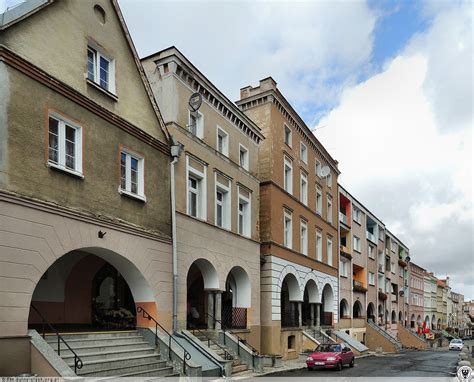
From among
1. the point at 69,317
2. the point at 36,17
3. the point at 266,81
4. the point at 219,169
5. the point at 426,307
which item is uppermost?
the point at 266,81

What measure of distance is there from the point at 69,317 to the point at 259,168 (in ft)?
45.9

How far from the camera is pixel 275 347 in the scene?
2619 cm

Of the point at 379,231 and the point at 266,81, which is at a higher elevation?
the point at 266,81

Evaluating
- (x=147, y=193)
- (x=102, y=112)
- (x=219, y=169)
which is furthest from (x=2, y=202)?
(x=219, y=169)

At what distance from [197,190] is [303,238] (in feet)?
44.6

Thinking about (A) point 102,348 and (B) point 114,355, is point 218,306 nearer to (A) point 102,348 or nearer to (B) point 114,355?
(B) point 114,355

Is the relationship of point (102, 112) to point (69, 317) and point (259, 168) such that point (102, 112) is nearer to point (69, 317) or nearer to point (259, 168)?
point (69, 317)

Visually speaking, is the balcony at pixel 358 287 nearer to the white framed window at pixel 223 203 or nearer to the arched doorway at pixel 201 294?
the arched doorway at pixel 201 294

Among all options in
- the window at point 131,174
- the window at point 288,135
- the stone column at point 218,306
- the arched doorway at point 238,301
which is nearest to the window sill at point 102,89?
the window at point 131,174

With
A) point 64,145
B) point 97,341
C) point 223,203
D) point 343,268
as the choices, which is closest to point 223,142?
point 223,203

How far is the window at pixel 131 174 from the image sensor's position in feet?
54.2

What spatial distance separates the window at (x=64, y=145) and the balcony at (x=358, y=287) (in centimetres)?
3460

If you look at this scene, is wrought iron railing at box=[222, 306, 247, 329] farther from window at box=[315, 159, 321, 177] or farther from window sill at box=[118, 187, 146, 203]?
window at box=[315, 159, 321, 177]

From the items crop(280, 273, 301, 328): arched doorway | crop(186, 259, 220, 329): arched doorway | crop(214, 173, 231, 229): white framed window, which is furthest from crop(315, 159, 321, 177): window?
crop(214, 173, 231, 229): white framed window
